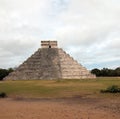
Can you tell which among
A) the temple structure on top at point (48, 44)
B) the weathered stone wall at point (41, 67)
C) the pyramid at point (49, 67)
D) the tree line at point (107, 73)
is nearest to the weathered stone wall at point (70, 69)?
the pyramid at point (49, 67)

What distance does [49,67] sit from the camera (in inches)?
3054

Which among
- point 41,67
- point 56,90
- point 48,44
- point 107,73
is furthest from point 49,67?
point 56,90

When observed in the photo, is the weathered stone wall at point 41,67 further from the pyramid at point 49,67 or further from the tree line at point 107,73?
the tree line at point 107,73

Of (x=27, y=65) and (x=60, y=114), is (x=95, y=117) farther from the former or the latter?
(x=27, y=65)

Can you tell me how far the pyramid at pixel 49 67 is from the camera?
75.2 m

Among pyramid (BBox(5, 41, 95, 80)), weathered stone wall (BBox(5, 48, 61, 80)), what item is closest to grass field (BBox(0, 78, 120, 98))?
weathered stone wall (BBox(5, 48, 61, 80))

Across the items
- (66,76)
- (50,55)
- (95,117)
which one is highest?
(50,55)

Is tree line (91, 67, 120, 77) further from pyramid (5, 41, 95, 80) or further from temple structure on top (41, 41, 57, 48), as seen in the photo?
temple structure on top (41, 41, 57, 48)

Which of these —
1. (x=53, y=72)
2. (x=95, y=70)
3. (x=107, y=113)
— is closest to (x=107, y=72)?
(x=95, y=70)

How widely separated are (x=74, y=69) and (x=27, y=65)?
11282 millimetres

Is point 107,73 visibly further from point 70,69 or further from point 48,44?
point 48,44

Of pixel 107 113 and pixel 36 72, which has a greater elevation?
pixel 36 72

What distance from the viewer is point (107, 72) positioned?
88.1m

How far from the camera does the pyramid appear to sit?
2959 inches
